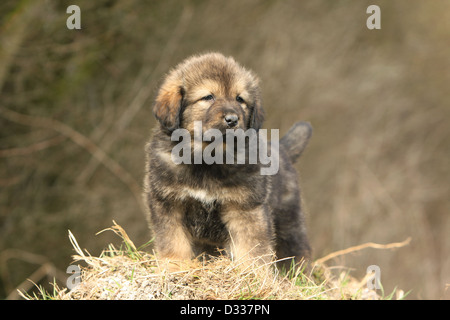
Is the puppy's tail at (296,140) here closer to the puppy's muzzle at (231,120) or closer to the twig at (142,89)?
the puppy's muzzle at (231,120)

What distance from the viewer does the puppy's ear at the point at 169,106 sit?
3.98 metres

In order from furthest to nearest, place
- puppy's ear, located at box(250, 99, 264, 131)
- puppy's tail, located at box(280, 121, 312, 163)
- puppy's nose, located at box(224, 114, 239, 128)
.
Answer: puppy's tail, located at box(280, 121, 312, 163), puppy's ear, located at box(250, 99, 264, 131), puppy's nose, located at box(224, 114, 239, 128)

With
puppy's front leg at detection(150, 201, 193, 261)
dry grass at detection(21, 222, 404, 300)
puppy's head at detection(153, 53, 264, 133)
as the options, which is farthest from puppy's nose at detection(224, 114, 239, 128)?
dry grass at detection(21, 222, 404, 300)

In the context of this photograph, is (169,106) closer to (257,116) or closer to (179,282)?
(257,116)

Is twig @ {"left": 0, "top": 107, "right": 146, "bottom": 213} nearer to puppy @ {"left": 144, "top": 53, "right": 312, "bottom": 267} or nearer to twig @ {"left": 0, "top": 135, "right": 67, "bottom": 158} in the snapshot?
twig @ {"left": 0, "top": 135, "right": 67, "bottom": 158}

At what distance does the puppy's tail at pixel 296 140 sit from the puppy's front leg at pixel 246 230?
51.5 inches

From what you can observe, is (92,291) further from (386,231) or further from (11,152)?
(386,231)

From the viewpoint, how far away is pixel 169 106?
13.2ft

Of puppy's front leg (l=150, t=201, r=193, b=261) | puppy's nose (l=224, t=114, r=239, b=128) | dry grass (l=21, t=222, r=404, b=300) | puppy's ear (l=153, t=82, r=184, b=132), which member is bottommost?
dry grass (l=21, t=222, r=404, b=300)

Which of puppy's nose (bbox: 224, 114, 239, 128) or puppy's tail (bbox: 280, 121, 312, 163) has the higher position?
puppy's nose (bbox: 224, 114, 239, 128)

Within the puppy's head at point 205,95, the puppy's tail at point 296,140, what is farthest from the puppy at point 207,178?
the puppy's tail at point 296,140

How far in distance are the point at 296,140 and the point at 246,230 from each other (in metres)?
1.52

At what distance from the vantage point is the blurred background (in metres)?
7.97
